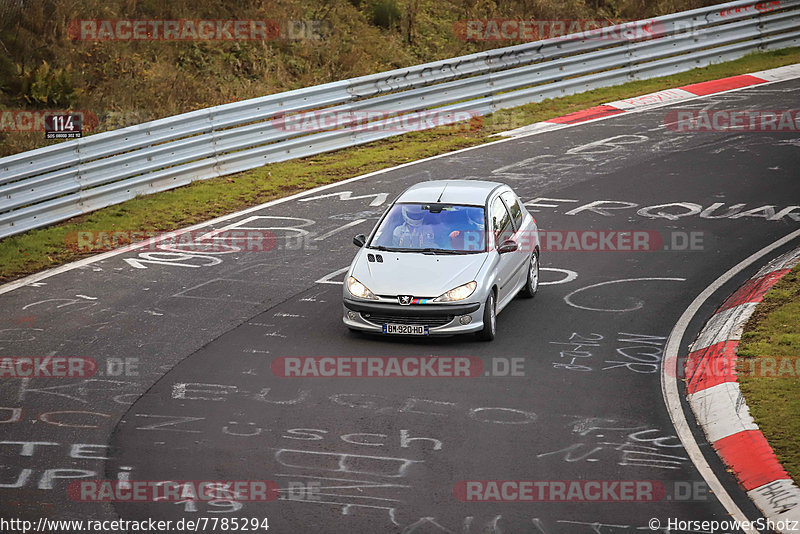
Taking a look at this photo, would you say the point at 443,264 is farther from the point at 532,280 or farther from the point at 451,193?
the point at 532,280

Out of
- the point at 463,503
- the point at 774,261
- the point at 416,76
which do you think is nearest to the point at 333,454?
the point at 463,503

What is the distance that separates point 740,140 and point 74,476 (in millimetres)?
16272

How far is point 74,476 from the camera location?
8.08 m

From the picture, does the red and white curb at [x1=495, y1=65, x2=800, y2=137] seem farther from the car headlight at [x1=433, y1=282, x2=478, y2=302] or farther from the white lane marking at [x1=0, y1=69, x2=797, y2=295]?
the car headlight at [x1=433, y1=282, x2=478, y2=302]

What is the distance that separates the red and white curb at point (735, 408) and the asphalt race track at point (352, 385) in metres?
0.22

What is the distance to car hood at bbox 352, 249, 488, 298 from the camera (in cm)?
1124

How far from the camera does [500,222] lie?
496 inches

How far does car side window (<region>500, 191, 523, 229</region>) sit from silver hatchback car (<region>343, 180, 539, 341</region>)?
16mm

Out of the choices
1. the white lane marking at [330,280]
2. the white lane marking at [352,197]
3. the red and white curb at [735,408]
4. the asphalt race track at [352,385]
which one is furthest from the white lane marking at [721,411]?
the white lane marking at [352,197]

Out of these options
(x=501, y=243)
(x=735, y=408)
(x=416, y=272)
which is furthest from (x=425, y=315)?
(x=735, y=408)

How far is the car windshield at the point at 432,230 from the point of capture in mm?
12023

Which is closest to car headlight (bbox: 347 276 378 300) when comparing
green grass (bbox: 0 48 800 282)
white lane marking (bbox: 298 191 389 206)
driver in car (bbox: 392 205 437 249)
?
driver in car (bbox: 392 205 437 249)

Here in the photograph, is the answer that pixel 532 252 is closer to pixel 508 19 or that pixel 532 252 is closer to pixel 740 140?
pixel 740 140

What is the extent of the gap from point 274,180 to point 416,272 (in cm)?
773
